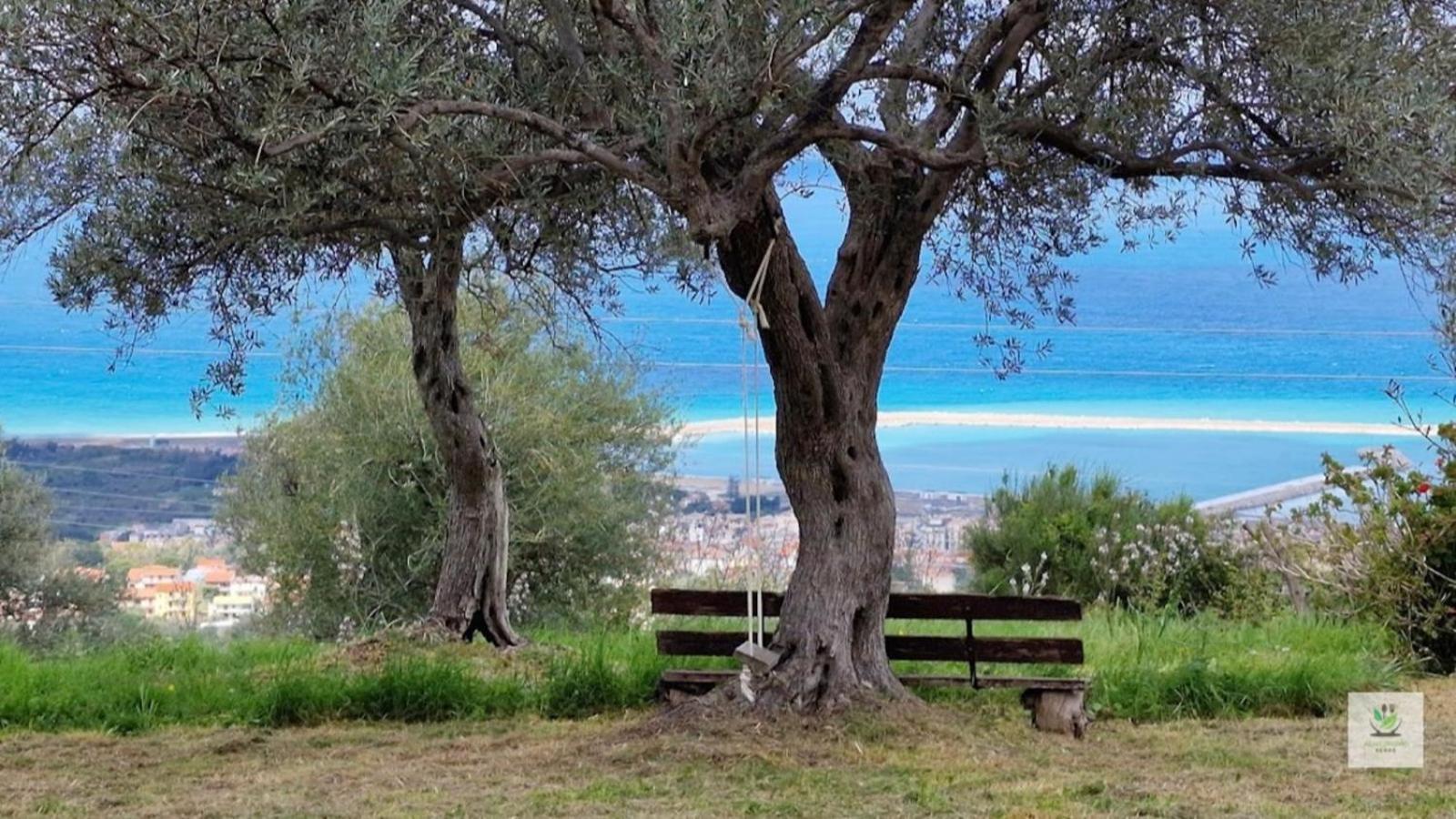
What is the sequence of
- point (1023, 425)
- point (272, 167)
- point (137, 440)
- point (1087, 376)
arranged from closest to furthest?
point (272, 167) → point (137, 440) → point (1023, 425) → point (1087, 376)

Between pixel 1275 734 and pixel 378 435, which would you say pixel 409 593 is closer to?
pixel 378 435

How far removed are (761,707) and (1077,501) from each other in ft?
25.9

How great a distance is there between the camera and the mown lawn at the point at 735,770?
5.50 m

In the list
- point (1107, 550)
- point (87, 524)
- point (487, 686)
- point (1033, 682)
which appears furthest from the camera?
point (87, 524)

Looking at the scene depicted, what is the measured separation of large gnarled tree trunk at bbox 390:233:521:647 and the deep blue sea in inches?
203

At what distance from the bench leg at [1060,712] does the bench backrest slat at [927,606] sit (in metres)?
0.36

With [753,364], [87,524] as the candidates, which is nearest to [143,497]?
[87,524]

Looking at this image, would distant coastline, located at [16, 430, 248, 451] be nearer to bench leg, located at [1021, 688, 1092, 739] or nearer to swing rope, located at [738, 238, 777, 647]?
swing rope, located at [738, 238, 777, 647]

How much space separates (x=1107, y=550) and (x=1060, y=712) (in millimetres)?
5036

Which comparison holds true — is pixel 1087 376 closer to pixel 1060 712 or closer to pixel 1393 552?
pixel 1393 552

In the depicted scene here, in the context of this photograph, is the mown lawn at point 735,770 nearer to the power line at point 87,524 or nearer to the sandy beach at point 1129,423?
the power line at point 87,524

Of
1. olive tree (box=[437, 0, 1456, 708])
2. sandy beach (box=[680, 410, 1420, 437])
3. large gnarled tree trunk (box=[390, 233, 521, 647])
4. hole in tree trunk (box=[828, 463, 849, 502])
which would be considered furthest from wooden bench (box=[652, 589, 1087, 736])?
sandy beach (box=[680, 410, 1420, 437])

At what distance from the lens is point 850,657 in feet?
22.0

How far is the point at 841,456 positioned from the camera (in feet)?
22.0
